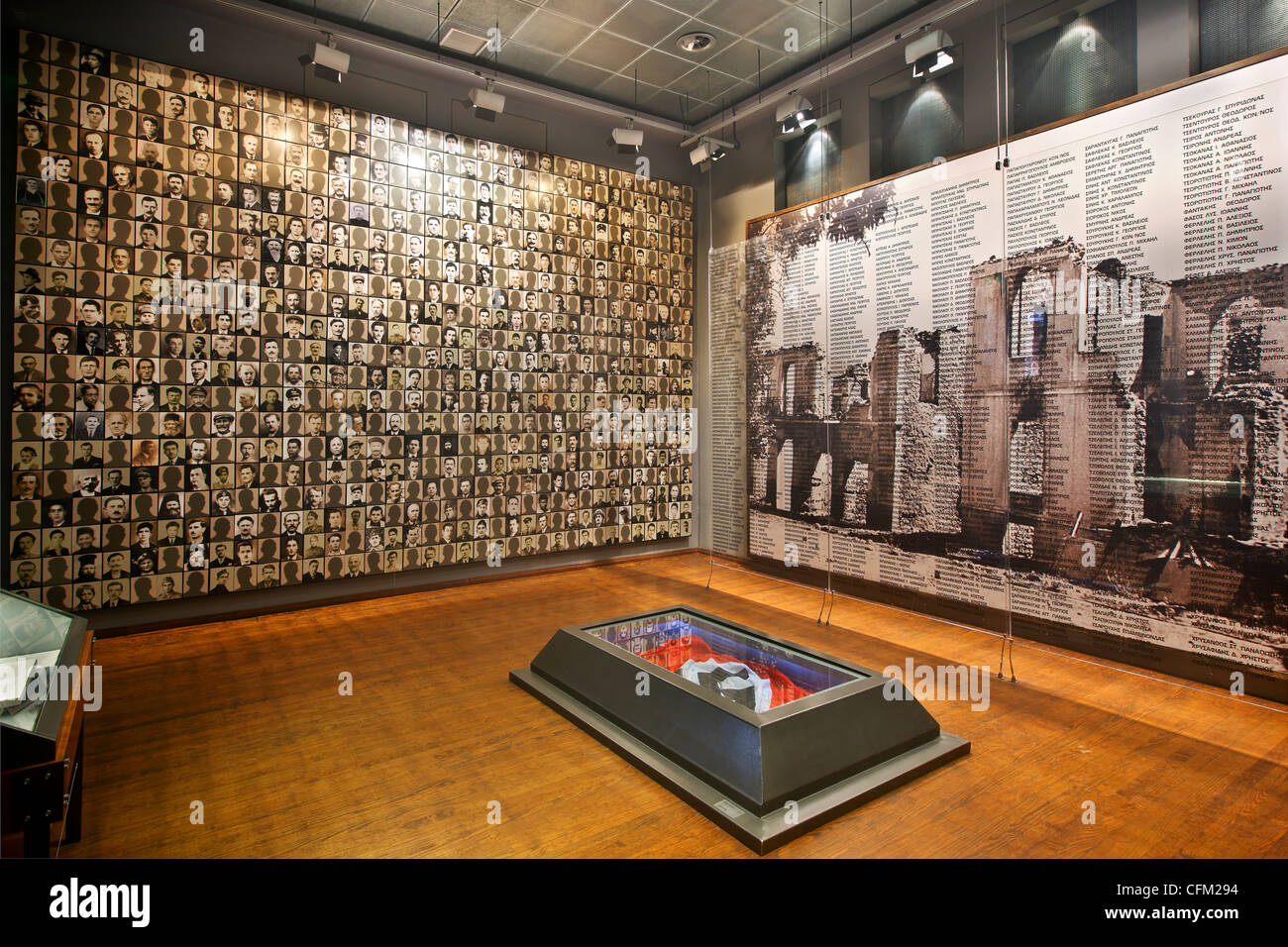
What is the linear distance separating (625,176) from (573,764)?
6278 millimetres

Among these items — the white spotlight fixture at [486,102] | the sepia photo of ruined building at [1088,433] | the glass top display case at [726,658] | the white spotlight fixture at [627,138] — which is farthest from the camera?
the white spotlight fixture at [627,138]

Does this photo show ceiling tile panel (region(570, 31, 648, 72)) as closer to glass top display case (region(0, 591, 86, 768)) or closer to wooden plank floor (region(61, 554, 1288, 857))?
wooden plank floor (region(61, 554, 1288, 857))

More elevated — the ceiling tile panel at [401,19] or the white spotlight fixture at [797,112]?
the ceiling tile panel at [401,19]

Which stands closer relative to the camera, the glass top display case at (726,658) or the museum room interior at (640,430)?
the museum room interior at (640,430)

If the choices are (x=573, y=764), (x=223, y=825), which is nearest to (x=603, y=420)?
(x=573, y=764)

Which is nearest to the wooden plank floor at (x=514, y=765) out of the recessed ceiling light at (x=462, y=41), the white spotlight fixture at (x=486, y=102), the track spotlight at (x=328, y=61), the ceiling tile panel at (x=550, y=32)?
the track spotlight at (x=328, y=61)

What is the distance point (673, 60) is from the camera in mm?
6328

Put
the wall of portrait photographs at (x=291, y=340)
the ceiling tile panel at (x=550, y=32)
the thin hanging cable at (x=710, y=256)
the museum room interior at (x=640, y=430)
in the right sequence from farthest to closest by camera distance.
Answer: the thin hanging cable at (x=710, y=256), the ceiling tile panel at (x=550, y=32), the wall of portrait photographs at (x=291, y=340), the museum room interior at (x=640, y=430)

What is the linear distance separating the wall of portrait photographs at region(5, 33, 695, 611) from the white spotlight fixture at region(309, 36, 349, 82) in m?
0.52

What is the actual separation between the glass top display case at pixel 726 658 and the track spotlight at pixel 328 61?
4.51 meters

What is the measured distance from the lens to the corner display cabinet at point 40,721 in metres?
1.85

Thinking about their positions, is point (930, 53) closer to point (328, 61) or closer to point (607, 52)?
point (607, 52)

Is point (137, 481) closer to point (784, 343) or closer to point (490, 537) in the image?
point (490, 537)

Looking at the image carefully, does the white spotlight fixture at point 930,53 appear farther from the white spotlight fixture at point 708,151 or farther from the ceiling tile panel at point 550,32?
the ceiling tile panel at point 550,32
